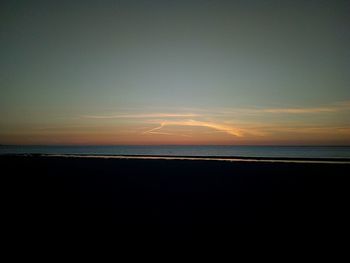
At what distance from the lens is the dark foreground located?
8188 millimetres

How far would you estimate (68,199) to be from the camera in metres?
11.5

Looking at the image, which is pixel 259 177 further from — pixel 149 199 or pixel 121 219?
pixel 121 219

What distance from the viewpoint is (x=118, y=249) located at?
21.2ft

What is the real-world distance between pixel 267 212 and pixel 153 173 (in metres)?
8.93

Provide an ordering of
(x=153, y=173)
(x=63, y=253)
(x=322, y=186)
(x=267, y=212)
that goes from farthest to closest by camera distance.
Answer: (x=153, y=173) < (x=322, y=186) < (x=267, y=212) < (x=63, y=253)

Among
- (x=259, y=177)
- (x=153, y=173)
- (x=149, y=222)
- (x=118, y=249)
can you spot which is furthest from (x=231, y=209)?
(x=153, y=173)

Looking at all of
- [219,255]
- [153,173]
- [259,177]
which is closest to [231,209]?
[219,255]

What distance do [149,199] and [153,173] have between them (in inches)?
237

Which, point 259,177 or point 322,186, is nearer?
point 322,186

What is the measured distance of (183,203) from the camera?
10.5m

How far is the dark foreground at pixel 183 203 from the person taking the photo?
819 cm

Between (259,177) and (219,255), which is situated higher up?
(259,177)

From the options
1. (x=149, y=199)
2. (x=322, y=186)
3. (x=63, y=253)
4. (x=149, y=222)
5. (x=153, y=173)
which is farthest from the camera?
(x=153, y=173)

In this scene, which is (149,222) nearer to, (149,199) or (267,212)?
(149,199)
